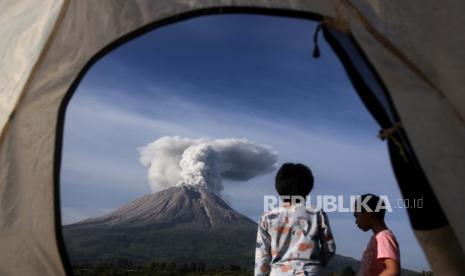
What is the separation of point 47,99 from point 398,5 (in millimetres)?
2773

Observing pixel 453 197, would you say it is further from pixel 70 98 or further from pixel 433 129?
pixel 70 98

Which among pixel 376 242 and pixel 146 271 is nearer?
pixel 376 242

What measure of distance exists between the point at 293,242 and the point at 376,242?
1.10 meters

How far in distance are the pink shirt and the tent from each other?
225mm

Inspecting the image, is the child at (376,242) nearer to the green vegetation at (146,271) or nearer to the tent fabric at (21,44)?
the tent fabric at (21,44)

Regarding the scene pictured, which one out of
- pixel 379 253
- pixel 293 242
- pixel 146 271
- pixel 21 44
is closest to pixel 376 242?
pixel 379 253

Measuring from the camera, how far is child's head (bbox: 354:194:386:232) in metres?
4.48

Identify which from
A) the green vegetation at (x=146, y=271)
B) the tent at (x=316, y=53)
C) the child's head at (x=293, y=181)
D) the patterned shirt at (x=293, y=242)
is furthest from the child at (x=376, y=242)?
the green vegetation at (x=146, y=271)

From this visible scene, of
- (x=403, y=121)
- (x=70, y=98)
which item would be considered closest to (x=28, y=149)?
(x=70, y=98)

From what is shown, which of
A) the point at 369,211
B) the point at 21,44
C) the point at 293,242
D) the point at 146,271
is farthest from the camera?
the point at 146,271

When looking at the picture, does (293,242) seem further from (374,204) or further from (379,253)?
(374,204)

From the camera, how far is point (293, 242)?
3609mm

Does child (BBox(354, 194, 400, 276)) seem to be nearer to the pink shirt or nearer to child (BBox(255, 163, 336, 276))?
the pink shirt

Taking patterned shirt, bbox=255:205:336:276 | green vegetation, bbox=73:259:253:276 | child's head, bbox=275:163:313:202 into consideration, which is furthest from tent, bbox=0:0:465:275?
green vegetation, bbox=73:259:253:276
